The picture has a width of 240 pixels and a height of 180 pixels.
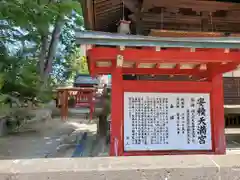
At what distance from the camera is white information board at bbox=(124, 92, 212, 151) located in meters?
5.36

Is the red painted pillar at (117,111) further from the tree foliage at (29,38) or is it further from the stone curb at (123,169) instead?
the stone curb at (123,169)

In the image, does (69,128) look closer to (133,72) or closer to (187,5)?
(133,72)

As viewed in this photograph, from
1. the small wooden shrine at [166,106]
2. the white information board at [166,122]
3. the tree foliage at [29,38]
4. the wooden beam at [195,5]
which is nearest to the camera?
the small wooden shrine at [166,106]

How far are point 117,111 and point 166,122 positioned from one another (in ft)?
3.53

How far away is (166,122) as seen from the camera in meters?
5.45

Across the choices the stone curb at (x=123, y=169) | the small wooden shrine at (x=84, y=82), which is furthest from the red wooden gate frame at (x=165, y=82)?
the small wooden shrine at (x=84, y=82)

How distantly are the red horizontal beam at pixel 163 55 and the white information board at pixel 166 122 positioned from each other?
2.85ft

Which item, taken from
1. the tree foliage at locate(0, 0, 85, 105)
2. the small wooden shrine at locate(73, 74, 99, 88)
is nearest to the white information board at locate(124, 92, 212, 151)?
the tree foliage at locate(0, 0, 85, 105)

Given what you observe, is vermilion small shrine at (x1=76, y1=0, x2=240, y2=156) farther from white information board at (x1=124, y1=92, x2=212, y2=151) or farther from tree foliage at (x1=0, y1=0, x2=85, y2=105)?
tree foliage at (x1=0, y1=0, x2=85, y2=105)

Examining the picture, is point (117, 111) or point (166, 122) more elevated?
point (117, 111)

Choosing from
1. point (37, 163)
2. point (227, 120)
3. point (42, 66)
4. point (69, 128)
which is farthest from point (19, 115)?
point (37, 163)

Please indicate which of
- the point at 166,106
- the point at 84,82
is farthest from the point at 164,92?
the point at 84,82

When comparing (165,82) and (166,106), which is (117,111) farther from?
(165,82)

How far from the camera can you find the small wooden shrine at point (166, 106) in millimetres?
4977
